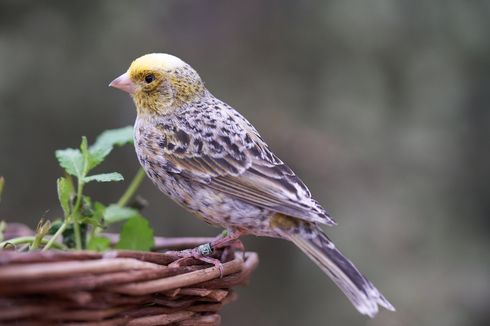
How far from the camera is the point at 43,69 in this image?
5328 mm

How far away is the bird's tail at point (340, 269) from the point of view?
2.38m

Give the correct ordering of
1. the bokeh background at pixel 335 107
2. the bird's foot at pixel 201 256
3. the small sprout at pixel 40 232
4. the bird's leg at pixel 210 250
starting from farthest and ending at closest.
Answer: the bokeh background at pixel 335 107 → the small sprout at pixel 40 232 → the bird's leg at pixel 210 250 → the bird's foot at pixel 201 256

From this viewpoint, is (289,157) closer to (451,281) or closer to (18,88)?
(451,281)

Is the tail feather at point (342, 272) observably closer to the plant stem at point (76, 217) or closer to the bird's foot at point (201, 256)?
the bird's foot at point (201, 256)

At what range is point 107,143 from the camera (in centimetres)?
276

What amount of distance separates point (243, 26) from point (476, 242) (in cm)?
251

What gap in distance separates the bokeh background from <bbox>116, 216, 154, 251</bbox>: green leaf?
9.05 ft

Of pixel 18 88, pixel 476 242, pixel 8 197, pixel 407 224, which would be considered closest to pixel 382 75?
pixel 407 224

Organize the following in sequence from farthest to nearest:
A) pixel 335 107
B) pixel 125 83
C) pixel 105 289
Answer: pixel 335 107
pixel 125 83
pixel 105 289

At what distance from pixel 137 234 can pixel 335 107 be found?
Answer: 9.60 feet

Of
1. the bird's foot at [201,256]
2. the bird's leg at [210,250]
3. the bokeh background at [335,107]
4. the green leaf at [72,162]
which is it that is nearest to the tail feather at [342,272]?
the bird's leg at [210,250]

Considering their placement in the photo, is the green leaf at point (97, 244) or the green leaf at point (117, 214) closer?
the green leaf at point (97, 244)

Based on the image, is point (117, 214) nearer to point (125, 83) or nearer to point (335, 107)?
point (125, 83)

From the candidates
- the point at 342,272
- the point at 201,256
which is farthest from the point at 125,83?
the point at 342,272
